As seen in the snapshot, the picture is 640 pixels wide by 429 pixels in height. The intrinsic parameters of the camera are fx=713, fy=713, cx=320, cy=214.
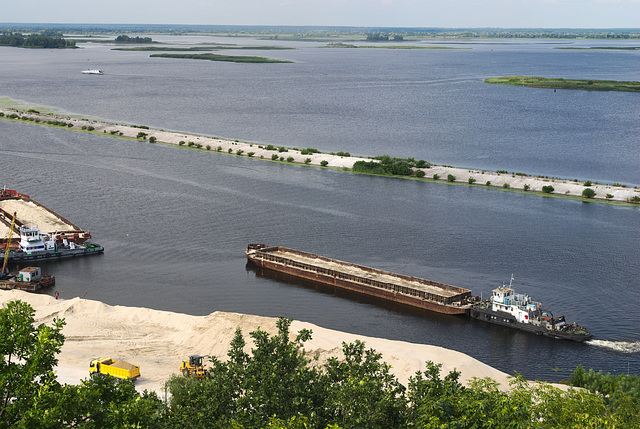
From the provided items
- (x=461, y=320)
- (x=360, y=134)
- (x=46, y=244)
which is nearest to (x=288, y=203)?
(x=46, y=244)

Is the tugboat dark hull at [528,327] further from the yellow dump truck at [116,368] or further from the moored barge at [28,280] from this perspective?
the moored barge at [28,280]

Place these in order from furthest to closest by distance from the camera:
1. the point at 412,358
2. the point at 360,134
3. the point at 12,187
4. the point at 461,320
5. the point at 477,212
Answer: the point at 360,134 → the point at 12,187 → the point at 477,212 → the point at 461,320 → the point at 412,358

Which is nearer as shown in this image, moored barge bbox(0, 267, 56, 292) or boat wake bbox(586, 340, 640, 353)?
boat wake bbox(586, 340, 640, 353)

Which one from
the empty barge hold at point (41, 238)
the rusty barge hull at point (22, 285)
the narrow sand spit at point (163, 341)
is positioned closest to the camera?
the narrow sand spit at point (163, 341)

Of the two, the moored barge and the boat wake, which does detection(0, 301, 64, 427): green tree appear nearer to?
the moored barge

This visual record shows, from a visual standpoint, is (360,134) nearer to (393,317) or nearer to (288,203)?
(288,203)

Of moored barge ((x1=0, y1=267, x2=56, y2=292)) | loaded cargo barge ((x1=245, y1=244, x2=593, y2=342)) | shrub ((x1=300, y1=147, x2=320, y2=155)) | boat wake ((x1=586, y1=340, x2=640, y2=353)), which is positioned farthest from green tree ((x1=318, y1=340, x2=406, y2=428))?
shrub ((x1=300, y1=147, x2=320, y2=155))

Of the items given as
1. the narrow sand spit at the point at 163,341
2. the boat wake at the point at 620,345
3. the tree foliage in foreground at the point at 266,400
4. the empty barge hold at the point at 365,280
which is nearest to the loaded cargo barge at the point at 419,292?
the empty barge hold at the point at 365,280
